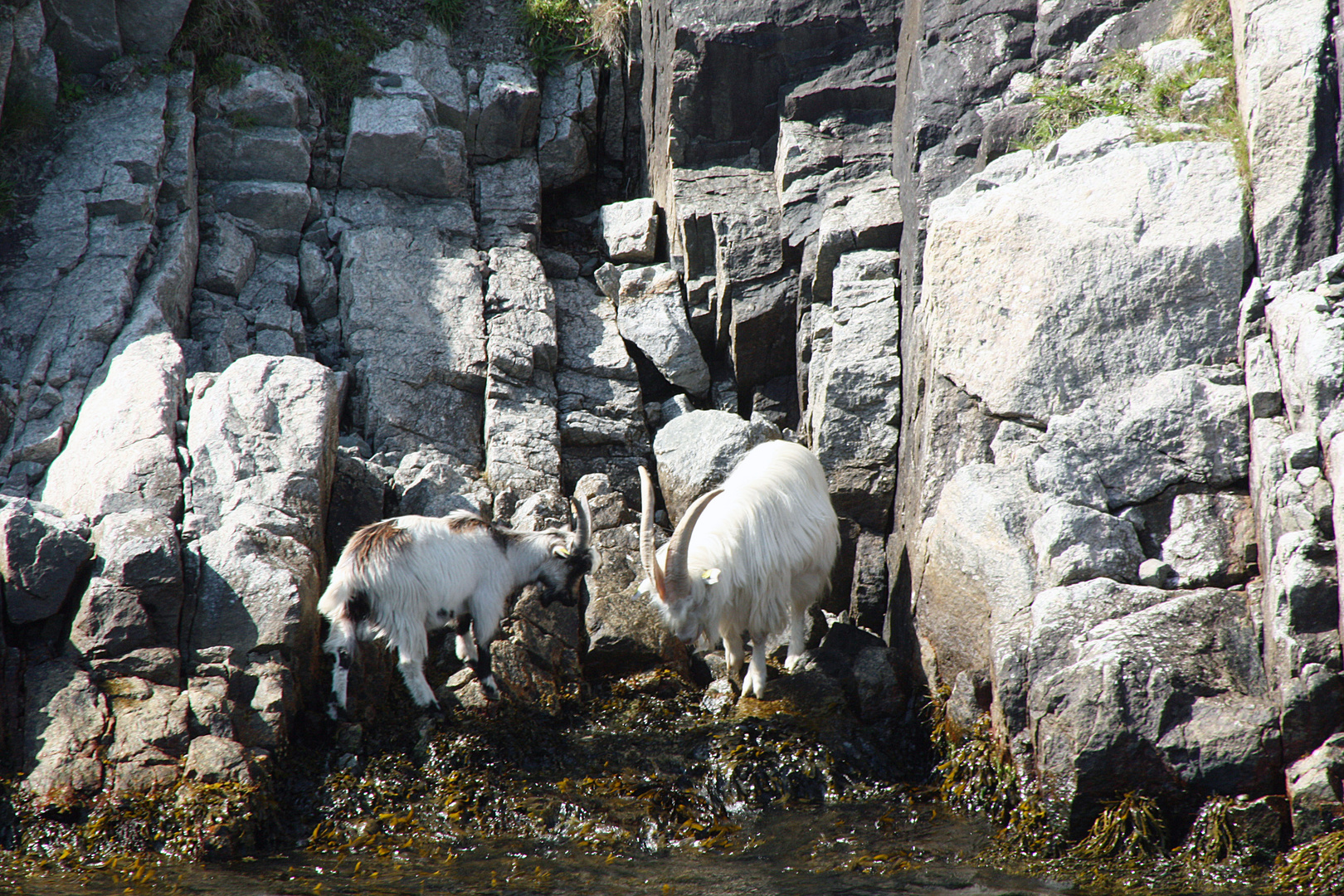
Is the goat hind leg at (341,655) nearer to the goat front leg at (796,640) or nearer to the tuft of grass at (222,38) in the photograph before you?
the goat front leg at (796,640)

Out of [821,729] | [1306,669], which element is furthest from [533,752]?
[1306,669]

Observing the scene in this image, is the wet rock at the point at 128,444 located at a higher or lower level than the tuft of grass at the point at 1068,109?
lower

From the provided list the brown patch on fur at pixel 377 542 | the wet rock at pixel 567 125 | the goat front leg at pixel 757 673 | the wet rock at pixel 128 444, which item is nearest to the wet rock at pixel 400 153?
the wet rock at pixel 567 125

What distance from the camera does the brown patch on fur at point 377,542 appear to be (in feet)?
20.8

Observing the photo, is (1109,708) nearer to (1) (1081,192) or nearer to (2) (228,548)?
(1) (1081,192)

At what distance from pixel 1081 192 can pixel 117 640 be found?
6731mm

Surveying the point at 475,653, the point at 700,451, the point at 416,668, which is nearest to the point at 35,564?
the point at 416,668

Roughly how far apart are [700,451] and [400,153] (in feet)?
17.6

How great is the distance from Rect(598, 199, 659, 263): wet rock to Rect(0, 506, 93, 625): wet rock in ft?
22.1

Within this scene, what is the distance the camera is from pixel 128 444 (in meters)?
7.36

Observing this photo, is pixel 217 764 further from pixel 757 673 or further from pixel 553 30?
pixel 553 30

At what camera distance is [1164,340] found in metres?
5.99

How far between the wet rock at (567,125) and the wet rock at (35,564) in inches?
298

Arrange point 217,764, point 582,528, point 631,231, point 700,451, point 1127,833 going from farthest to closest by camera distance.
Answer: point 631,231
point 700,451
point 582,528
point 217,764
point 1127,833
